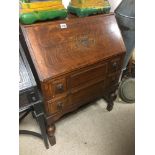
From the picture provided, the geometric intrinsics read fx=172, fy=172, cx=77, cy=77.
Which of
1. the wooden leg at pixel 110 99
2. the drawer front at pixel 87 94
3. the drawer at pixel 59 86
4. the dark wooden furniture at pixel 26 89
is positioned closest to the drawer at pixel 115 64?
the drawer front at pixel 87 94

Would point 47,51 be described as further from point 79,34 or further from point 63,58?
point 79,34

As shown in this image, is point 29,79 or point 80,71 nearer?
point 29,79

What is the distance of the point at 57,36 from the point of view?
1.27 metres

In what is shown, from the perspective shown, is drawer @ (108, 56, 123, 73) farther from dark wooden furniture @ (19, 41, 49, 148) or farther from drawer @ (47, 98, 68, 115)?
dark wooden furniture @ (19, 41, 49, 148)

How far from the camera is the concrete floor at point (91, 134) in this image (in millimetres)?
1566

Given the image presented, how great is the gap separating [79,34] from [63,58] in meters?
0.26

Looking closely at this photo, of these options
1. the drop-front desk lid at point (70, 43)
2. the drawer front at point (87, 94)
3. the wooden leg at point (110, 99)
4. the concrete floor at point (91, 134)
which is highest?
the drop-front desk lid at point (70, 43)

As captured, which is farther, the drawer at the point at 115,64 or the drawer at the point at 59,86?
the drawer at the point at 115,64

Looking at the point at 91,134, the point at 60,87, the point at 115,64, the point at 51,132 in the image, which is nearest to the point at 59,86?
the point at 60,87

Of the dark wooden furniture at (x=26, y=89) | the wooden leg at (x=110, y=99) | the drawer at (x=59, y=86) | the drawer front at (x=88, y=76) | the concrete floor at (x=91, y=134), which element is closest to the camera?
the dark wooden furniture at (x=26, y=89)

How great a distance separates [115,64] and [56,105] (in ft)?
2.16

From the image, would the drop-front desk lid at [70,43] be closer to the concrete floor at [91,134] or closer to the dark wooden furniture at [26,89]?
the dark wooden furniture at [26,89]
